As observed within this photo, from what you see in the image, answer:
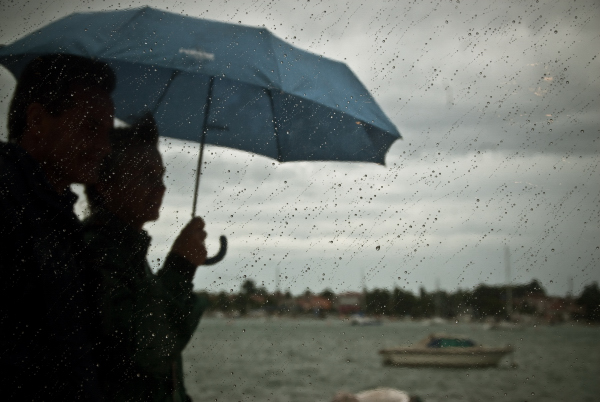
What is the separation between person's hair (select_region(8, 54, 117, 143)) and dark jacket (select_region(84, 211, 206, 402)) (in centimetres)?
36

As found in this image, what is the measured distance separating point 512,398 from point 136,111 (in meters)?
1.48

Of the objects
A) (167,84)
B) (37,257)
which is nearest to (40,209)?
(37,257)

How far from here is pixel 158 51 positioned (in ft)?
5.07

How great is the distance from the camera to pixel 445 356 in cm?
161

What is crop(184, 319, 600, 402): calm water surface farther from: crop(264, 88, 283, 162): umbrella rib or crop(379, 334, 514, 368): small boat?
crop(264, 88, 283, 162): umbrella rib

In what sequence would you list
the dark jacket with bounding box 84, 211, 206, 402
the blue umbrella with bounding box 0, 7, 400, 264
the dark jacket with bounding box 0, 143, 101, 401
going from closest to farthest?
the dark jacket with bounding box 0, 143, 101, 401
the dark jacket with bounding box 84, 211, 206, 402
the blue umbrella with bounding box 0, 7, 400, 264

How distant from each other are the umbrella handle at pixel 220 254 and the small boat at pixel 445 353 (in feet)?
1.99

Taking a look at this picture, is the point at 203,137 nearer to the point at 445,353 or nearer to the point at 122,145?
the point at 122,145

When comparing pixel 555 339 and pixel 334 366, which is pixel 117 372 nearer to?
pixel 334 366

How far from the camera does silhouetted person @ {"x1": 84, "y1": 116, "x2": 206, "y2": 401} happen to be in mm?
1412

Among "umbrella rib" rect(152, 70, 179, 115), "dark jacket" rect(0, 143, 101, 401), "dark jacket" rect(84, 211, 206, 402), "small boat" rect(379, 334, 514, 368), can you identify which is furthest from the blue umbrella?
"small boat" rect(379, 334, 514, 368)

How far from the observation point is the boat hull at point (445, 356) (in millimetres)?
1531

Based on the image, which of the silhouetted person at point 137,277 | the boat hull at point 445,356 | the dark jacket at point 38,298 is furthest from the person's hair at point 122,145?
the boat hull at point 445,356

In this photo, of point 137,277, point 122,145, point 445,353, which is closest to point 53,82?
point 122,145
